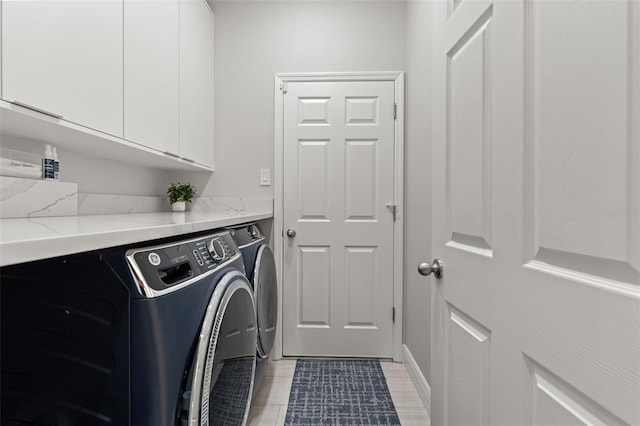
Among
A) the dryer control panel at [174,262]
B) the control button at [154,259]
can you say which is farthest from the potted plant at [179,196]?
the control button at [154,259]

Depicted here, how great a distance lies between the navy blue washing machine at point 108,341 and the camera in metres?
0.71

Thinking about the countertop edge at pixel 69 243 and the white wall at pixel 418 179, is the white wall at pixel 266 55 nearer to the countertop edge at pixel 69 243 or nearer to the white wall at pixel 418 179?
the white wall at pixel 418 179

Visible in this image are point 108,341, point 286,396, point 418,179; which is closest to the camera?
point 108,341

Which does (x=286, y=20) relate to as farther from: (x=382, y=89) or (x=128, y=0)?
(x=128, y=0)

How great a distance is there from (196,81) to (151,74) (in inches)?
22.6

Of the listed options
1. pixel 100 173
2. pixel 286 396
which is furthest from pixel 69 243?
pixel 286 396

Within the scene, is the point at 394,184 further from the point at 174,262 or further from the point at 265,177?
the point at 174,262

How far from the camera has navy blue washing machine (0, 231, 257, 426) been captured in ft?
2.32

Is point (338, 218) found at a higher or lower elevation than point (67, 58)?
lower

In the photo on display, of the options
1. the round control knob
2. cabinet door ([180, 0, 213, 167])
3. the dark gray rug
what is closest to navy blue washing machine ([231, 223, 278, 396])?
the dark gray rug

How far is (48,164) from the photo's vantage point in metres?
1.32

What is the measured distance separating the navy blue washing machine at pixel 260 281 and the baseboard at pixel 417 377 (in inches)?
35.2

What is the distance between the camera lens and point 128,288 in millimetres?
709

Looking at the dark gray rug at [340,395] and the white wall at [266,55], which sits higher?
the white wall at [266,55]
